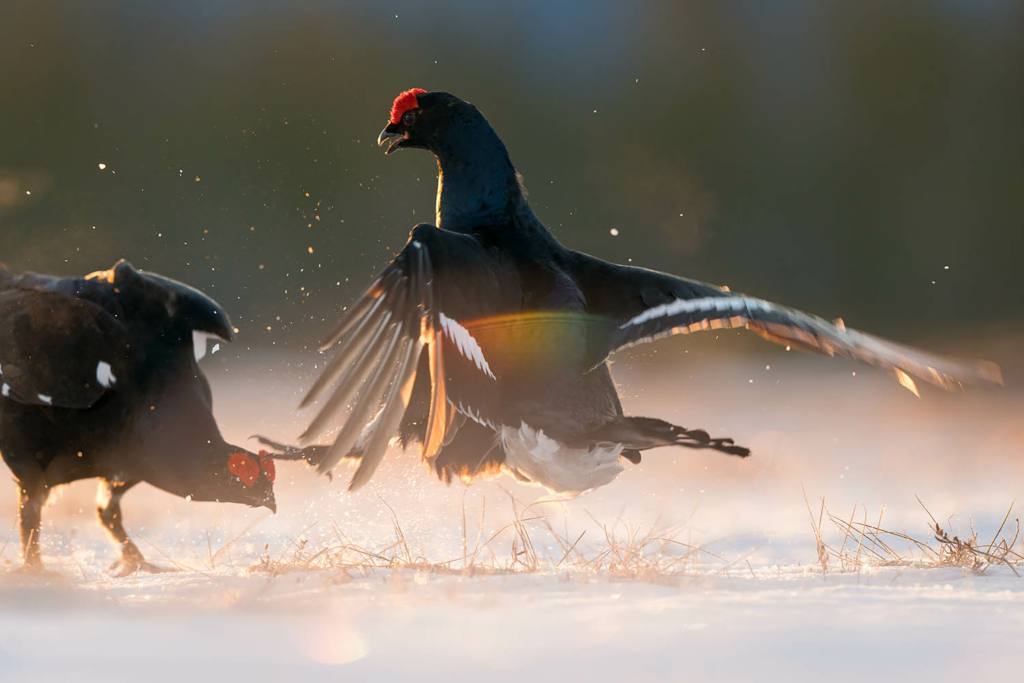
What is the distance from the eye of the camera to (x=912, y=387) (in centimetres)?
267

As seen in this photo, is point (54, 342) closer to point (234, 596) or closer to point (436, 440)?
point (234, 596)

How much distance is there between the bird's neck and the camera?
123 inches

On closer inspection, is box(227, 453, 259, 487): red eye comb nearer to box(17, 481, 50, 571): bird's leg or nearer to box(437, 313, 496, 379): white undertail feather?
box(17, 481, 50, 571): bird's leg

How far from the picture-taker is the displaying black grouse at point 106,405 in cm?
334

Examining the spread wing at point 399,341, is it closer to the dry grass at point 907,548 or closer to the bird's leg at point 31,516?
the dry grass at point 907,548

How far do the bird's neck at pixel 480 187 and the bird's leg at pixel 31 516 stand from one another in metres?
1.85

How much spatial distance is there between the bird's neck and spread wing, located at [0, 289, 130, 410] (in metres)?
1.39

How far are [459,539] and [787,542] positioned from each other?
1486mm

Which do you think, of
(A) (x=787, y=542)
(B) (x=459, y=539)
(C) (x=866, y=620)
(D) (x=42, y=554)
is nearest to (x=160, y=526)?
(D) (x=42, y=554)

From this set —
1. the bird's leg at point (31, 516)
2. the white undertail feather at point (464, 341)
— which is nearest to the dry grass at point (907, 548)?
the white undertail feather at point (464, 341)

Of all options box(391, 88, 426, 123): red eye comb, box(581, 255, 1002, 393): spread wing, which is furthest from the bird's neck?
box(581, 255, 1002, 393): spread wing

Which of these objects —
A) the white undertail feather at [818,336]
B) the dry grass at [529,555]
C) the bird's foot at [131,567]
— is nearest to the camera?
the white undertail feather at [818,336]

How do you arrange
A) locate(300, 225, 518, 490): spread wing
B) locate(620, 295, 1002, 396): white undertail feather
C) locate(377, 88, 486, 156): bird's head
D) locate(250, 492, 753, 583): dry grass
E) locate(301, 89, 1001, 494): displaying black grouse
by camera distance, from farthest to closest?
locate(377, 88, 486, 156): bird's head, locate(250, 492, 753, 583): dry grass, locate(620, 295, 1002, 396): white undertail feather, locate(301, 89, 1001, 494): displaying black grouse, locate(300, 225, 518, 490): spread wing

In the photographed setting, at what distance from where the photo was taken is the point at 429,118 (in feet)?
10.9
